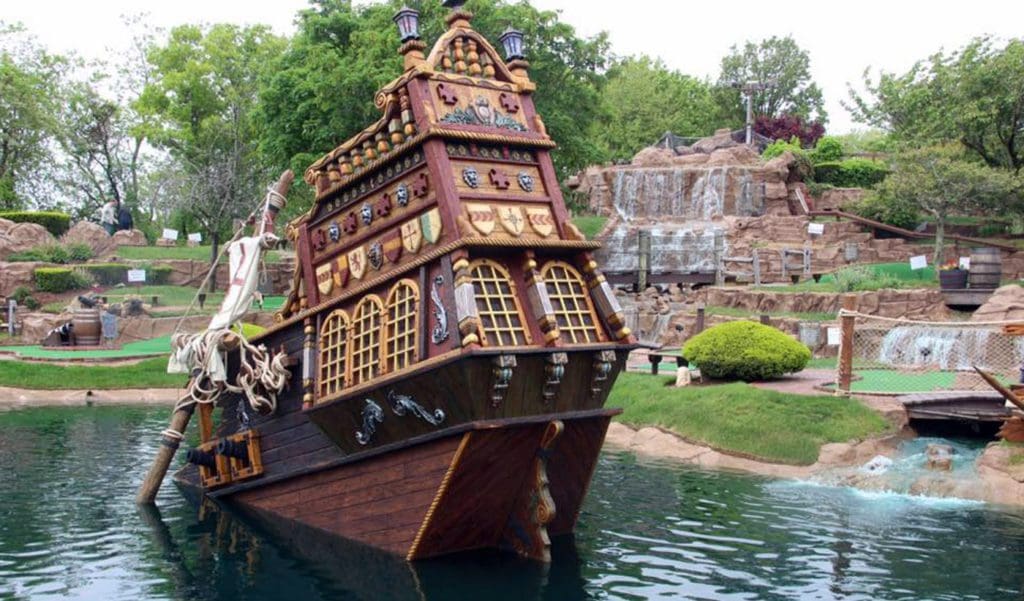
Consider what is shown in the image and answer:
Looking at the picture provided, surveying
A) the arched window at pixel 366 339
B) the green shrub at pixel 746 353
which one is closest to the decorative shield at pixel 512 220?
the arched window at pixel 366 339

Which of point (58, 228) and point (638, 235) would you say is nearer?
point (638, 235)

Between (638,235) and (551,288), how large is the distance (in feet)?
84.2

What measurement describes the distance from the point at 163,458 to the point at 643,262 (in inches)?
890

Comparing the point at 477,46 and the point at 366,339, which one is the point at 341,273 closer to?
the point at 366,339

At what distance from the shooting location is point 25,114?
139 ft

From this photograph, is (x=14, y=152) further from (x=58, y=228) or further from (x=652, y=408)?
(x=652, y=408)

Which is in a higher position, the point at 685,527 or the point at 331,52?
the point at 331,52

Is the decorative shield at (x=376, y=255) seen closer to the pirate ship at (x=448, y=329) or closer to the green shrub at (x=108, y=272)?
the pirate ship at (x=448, y=329)

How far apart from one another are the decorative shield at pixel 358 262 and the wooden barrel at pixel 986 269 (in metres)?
17.8

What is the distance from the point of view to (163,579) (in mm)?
8664

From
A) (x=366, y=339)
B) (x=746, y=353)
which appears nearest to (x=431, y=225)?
(x=366, y=339)

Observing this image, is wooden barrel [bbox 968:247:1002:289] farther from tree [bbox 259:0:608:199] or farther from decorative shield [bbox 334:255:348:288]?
decorative shield [bbox 334:255:348:288]

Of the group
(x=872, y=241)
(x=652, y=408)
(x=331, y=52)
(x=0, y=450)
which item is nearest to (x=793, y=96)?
(x=872, y=241)

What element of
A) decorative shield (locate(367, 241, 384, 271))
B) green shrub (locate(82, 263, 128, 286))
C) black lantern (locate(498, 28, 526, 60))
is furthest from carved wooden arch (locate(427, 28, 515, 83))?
green shrub (locate(82, 263, 128, 286))
